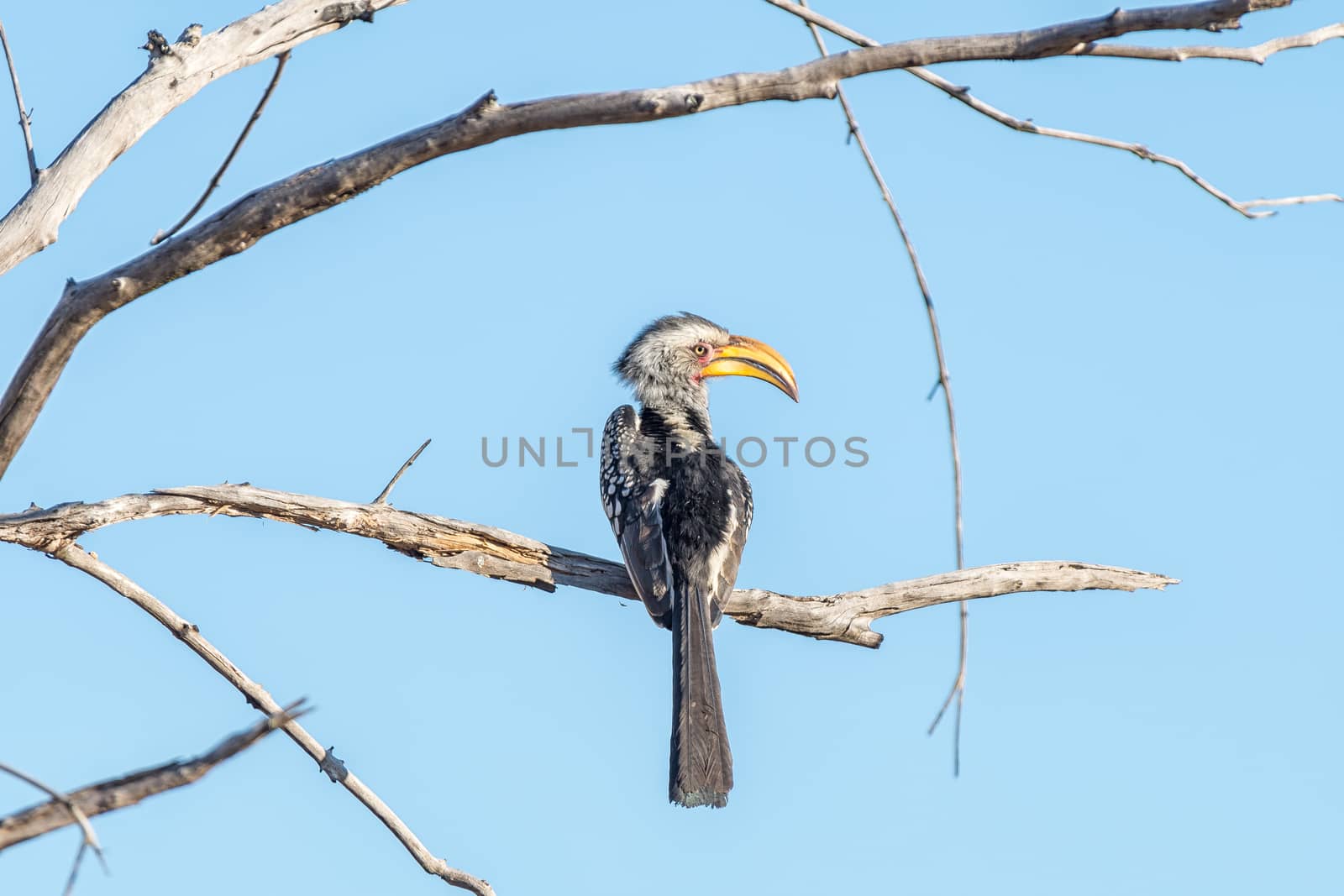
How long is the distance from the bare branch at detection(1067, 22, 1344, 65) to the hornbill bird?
338cm

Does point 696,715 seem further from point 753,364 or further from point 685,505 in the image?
point 753,364

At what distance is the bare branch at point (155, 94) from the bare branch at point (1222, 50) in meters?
2.40

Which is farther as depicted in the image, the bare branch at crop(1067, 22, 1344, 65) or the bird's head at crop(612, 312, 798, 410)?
the bird's head at crop(612, 312, 798, 410)

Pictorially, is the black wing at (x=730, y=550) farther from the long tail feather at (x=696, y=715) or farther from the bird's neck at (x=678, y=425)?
the bird's neck at (x=678, y=425)

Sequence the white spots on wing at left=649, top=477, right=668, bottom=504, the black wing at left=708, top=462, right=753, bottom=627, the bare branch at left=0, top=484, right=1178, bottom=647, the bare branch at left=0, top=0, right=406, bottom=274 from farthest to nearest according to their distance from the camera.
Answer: the white spots on wing at left=649, top=477, right=668, bottom=504 < the black wing at left=708, top=462, right=753, bottom=627 < the bare branch at left=0, top=484, right=1178, bottom=647 < the bare branch at left=0, top=0, right=406, bottom=274

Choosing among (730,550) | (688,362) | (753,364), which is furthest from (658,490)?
(753,364)

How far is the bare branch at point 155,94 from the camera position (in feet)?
11.9

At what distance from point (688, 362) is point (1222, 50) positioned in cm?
519

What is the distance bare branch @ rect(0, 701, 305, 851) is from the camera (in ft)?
7.12

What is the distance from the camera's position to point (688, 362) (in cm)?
825

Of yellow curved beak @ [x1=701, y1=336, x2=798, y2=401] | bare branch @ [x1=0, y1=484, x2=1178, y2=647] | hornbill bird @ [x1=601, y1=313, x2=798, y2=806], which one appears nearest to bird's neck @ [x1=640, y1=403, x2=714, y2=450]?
hornbill bird @ [x1=601, y1=313, x2=798, y2=806]

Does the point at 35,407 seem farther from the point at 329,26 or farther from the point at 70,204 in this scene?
the point at 329,26

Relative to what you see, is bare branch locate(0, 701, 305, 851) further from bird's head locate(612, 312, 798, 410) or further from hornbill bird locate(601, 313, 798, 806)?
bird's head locate(612, 312, 798, 410)

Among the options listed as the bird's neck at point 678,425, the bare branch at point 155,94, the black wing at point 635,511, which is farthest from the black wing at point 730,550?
the bare branch at point 155,94
